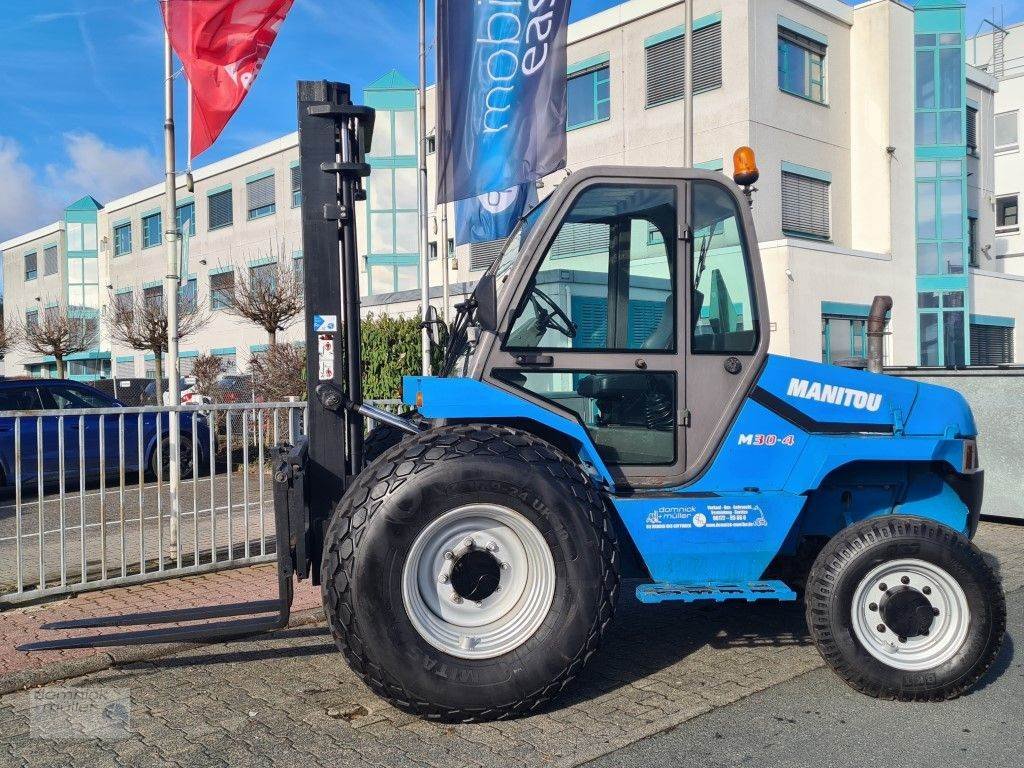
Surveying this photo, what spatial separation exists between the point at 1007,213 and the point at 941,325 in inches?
580

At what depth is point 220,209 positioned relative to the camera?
40000 millimetres

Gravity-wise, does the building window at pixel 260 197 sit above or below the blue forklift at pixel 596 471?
above

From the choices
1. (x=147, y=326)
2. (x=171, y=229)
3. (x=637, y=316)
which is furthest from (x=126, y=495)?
(x=147, y=326)

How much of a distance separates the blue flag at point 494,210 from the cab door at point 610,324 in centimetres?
552

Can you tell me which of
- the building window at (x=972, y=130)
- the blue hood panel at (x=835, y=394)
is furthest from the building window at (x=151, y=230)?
the blue hood panel at (x=835, y=394)

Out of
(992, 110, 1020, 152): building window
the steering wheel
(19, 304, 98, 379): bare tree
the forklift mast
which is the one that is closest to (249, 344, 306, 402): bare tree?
the forklift mast

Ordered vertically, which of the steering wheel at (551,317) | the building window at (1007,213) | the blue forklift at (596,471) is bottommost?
the blue forklift at (596,471)

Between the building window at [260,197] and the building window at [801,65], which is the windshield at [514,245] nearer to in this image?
the building window at [801,65]

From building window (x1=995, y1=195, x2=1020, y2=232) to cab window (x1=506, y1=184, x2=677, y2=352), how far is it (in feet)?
122

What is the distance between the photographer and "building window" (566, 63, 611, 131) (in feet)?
83.3

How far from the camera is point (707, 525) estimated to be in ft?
14.4

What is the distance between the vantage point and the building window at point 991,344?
27.9 metres

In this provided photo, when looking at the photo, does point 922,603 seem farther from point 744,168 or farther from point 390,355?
point 390,355

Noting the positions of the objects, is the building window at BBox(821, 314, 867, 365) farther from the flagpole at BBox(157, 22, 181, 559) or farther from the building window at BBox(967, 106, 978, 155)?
the flagpole at BBox(157, 22, 181, 559)
